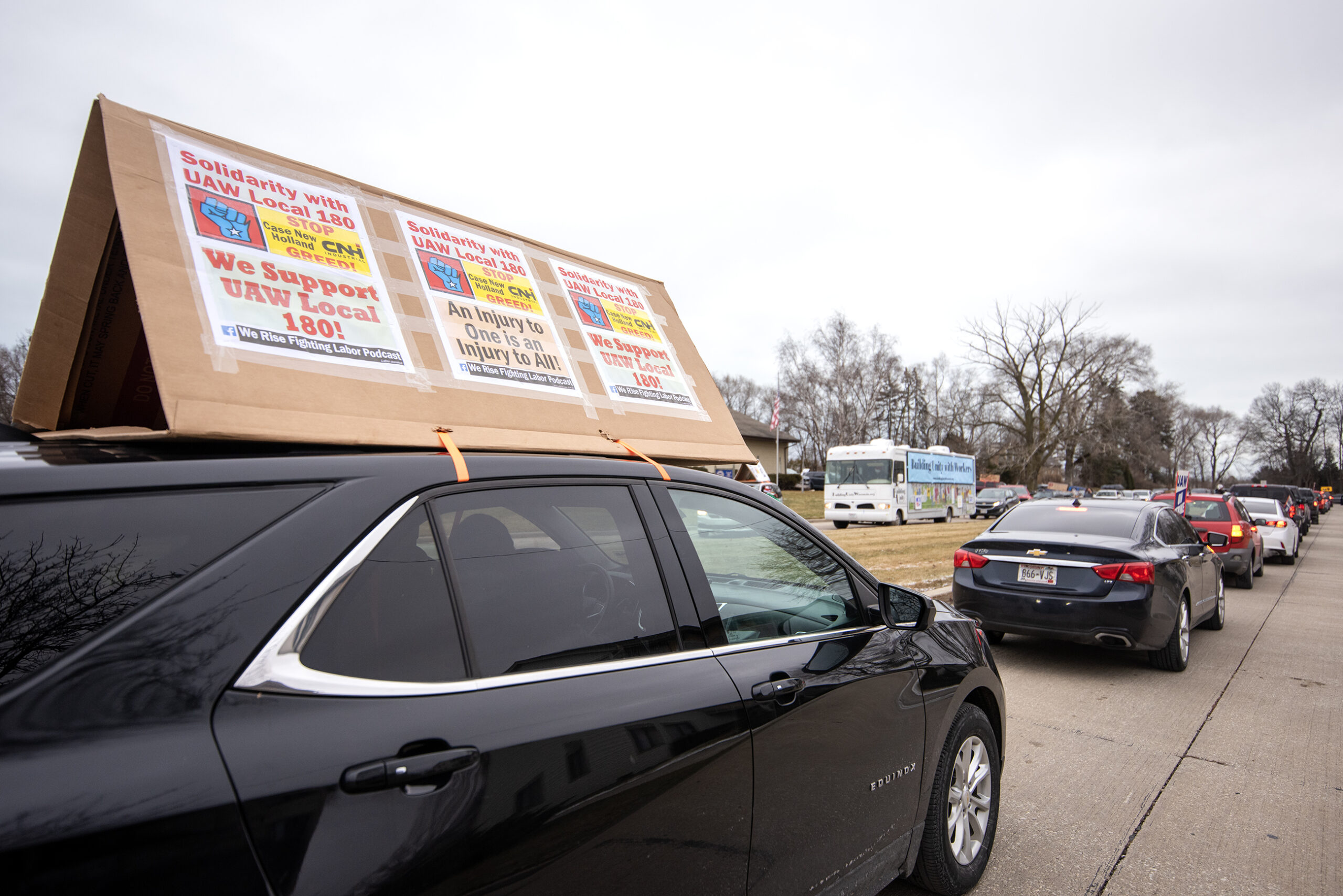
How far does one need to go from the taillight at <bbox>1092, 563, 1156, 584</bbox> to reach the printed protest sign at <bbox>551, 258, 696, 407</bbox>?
4.91m

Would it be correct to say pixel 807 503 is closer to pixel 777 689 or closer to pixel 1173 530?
pixel 1173 530

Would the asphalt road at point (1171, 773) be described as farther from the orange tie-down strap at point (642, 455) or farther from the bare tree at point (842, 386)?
the bare tree at point (842, 386)

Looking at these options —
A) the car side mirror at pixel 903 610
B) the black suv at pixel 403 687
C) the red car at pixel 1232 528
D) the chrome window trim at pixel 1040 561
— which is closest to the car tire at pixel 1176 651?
the chrome window trim at pixel 1040 561

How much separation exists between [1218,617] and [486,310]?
9.45 metres

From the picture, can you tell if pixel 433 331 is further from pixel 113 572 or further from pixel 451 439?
pixel 113 572

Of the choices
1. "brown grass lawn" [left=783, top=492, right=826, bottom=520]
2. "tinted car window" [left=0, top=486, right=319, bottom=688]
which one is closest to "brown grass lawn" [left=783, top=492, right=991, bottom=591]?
"brown grass lawn" [left=783, top=492, right=826, bottom=520]

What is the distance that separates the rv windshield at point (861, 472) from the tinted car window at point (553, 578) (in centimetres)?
2877

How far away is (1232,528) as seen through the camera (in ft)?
40.4

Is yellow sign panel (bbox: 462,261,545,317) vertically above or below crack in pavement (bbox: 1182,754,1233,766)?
above

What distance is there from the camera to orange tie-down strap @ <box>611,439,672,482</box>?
7.50ft

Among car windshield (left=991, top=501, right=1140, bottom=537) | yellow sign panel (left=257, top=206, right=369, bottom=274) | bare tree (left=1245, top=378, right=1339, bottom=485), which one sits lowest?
bare tree (left=1245, top=378, right=1339, bottom=485)

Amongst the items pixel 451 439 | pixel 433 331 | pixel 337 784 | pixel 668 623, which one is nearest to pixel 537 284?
pixel 433 331

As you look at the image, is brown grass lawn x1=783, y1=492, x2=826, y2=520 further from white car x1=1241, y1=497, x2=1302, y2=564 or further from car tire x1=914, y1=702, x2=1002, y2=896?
car tire x1=914, y1=702, x2=1002, y2=896

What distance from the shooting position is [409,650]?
4.99 feet
